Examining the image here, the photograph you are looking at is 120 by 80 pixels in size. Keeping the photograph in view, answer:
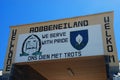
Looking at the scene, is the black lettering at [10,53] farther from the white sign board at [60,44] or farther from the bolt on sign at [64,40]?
the white sign board at [60,44]

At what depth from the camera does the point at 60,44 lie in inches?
427

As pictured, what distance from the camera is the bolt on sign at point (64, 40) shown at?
1020cm

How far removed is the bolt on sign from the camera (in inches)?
402

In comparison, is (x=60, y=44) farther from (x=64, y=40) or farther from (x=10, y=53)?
(x=10, y=53)

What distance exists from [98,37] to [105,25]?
0.69 metres

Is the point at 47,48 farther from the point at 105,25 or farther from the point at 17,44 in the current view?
the point at 105,25

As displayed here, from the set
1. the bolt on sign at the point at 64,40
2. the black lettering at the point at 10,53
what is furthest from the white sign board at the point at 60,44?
the black lettering at the point at 10,53

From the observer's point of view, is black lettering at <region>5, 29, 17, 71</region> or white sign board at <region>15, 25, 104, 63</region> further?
black lettering at <region>5, 29, 17, 71</region>

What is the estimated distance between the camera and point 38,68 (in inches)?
515

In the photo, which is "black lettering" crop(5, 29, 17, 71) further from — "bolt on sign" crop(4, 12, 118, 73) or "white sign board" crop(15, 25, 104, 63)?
"white sign board" crop(15, 25, 104, 63)

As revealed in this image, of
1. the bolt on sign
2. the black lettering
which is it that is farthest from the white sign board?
the black lettering

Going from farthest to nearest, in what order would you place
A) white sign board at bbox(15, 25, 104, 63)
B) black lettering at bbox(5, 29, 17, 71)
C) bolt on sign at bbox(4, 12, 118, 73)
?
black lettering at bbox(5, 29, 17, 71) → white sign board at bbox(15, 25, 104, 63) → bolt on sign at bbox(4, 12, 118, 73)

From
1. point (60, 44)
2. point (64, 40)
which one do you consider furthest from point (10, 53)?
point (64, 40)

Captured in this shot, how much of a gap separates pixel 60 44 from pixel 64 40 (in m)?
0.28
